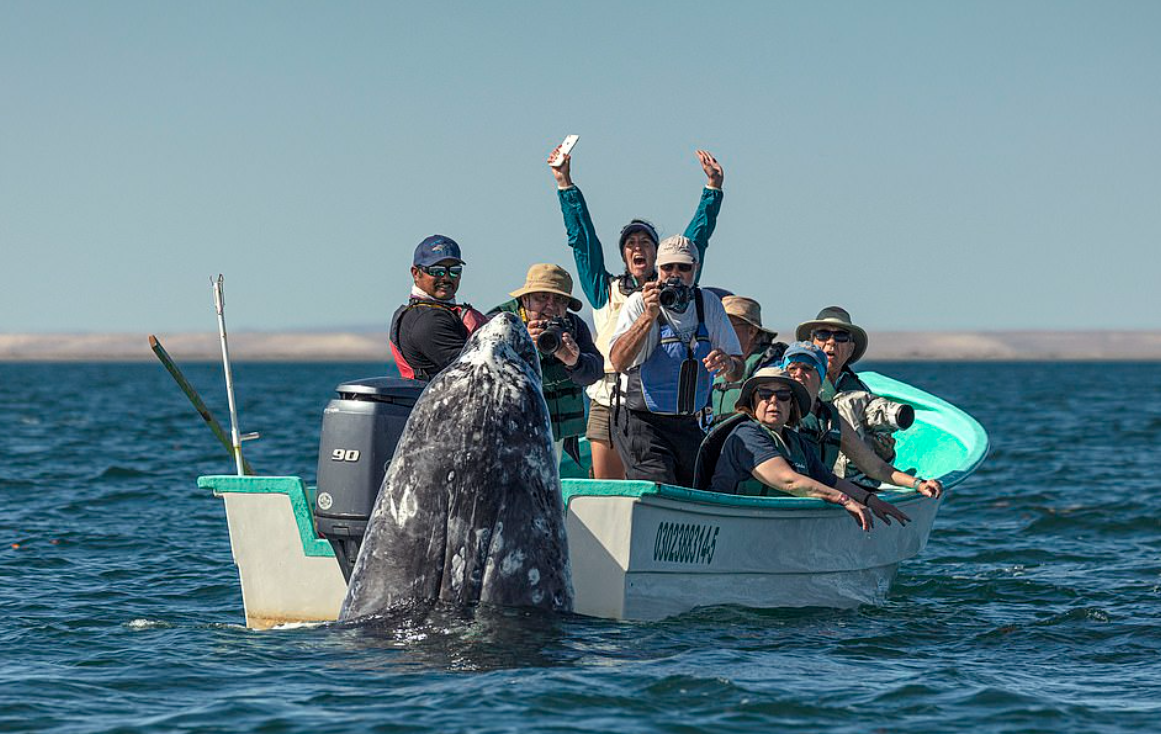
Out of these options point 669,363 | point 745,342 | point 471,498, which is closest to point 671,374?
point 669,363

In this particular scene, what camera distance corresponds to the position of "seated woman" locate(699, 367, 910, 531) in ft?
31.2

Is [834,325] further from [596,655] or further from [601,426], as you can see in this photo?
[596,655]

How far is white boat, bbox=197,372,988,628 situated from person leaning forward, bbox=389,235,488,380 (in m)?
1.03

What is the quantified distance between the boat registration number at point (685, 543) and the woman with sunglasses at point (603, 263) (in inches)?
38.2

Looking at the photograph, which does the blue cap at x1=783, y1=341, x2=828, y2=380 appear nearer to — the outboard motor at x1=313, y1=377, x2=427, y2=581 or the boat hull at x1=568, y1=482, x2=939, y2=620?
the boat hull at x1=568, y1=482, x2=939, y2=620

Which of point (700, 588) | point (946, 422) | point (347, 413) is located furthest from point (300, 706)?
point (946, 422)

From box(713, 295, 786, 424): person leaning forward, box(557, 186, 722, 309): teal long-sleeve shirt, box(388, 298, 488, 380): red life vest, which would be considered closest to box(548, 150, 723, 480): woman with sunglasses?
box(557, 186, 722, 309): teal long-sleeve shirt

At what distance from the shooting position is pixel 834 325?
11.1 m

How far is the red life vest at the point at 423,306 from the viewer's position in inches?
352

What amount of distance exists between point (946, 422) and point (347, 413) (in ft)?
25.2

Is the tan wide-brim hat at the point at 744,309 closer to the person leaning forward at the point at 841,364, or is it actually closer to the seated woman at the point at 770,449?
the person leaning forward at the point at 841,364

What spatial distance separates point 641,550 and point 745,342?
266cm

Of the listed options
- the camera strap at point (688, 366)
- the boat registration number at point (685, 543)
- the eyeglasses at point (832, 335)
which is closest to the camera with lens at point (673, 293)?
the camera strap at point (688, 366)

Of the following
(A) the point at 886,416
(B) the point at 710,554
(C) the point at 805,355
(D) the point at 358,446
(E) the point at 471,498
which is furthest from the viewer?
(A) the point at 886,416
